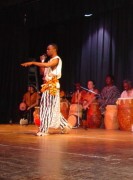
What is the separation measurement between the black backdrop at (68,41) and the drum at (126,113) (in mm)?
1152

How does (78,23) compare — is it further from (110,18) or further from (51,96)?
(51,96)

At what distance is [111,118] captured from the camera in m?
8.02

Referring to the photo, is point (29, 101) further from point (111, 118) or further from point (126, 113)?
point (126, 113)

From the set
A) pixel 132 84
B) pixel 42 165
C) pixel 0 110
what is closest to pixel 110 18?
pixel 132 84

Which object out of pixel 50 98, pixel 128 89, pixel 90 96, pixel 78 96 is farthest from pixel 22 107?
pixel 50 98

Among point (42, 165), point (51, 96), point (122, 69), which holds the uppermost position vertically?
point (122, 69)

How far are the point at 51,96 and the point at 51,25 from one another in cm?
540

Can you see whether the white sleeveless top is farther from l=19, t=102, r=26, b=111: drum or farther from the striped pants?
l=19, t=102, r=26, b=111: drum

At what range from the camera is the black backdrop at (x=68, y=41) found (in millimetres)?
8812

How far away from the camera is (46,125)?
18.0 feet

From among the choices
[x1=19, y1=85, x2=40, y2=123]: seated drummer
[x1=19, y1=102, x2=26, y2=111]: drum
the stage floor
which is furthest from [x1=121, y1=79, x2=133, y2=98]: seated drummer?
the stage floor

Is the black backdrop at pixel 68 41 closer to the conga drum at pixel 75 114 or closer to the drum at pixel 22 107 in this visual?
the drum at pixel 22 107

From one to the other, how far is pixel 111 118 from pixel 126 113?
0.52 meters

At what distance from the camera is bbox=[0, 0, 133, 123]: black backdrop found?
8.81m
